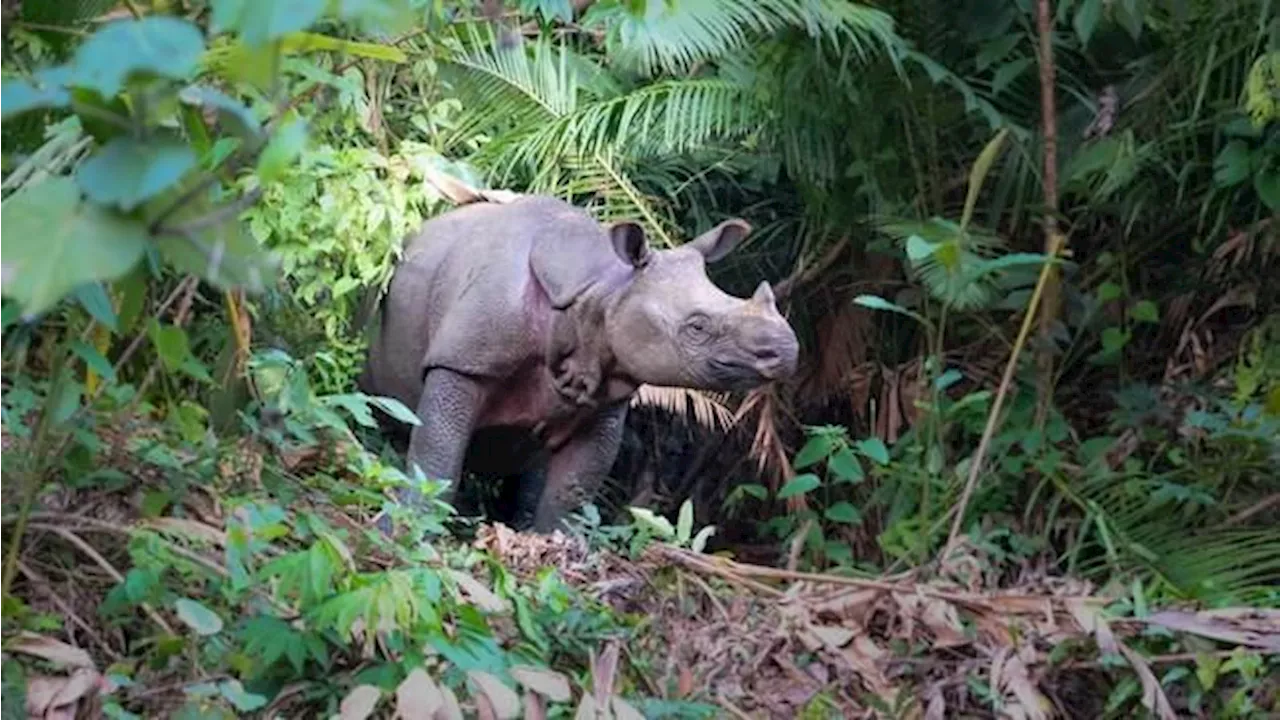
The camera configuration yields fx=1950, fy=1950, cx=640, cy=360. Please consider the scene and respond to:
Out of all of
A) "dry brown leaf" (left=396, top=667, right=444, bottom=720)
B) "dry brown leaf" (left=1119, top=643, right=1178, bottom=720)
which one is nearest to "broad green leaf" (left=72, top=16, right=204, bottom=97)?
"dry brown leaf" (left=396, top=667, right=444, bottom=720)

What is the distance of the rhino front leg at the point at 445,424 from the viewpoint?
4824mm

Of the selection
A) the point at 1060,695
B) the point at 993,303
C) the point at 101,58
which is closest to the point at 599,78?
the point at 993,303

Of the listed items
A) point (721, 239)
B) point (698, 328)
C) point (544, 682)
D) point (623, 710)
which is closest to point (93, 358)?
point (544, 682)

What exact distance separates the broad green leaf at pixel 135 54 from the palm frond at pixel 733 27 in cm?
346

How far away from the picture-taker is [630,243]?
4.77 m

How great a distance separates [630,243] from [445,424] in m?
0.65

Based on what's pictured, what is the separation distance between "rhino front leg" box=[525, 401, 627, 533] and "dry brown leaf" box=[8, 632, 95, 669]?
241cm

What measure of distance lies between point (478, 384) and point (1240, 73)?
1.99m

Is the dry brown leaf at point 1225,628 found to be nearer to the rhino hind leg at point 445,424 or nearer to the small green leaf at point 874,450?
the small green leaf at point 874,450

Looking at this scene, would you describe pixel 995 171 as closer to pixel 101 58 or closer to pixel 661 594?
pixel 661 594

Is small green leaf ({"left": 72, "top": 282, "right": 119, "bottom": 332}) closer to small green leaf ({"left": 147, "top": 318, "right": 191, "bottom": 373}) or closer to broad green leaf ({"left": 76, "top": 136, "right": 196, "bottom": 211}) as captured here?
broad green leaf ({"left": 76, "top": 136, "right": 196, "bottom": 211})

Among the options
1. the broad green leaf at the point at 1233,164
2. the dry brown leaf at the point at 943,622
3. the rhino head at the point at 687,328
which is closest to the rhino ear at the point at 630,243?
the rhino head at the point at 687,328

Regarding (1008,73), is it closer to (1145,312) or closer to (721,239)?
(1145,312)

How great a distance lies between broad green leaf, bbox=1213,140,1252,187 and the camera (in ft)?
14.7
